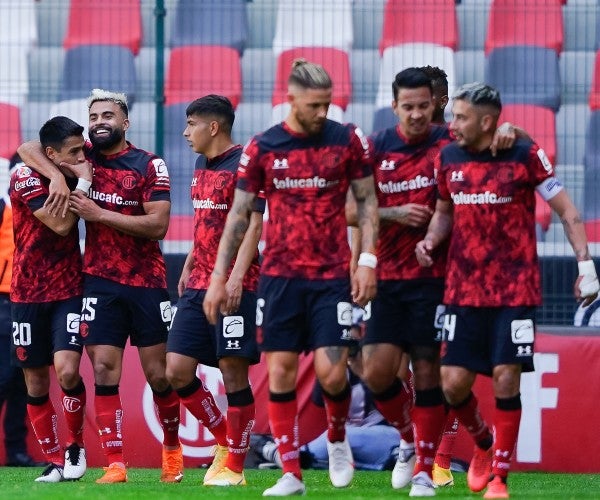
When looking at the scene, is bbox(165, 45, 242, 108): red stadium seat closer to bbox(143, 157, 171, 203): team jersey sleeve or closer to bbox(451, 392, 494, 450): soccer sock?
bbox(143, 157, 171, 203): team jersey sleeve

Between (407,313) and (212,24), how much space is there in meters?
5.61

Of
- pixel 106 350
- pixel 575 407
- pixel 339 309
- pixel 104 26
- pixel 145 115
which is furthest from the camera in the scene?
pixel 104 26

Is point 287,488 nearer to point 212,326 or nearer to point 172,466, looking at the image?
point 212,326

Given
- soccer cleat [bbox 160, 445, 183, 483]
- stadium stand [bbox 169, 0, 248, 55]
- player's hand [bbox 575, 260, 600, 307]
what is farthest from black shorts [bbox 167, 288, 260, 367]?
stadium stand [bbox 169, 0, 248, 55]

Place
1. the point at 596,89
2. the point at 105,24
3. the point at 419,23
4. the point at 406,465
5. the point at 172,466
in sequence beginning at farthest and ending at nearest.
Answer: the point at 105,24 < the point at 419,23 < the point at 596,89 < the point at 172,466 < the point at 406,465

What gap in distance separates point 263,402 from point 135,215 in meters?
2.48

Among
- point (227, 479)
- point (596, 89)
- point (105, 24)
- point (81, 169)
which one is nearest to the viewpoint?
point (227, 479)

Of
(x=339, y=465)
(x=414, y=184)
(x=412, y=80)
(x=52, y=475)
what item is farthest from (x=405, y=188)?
(x=52, y=475)

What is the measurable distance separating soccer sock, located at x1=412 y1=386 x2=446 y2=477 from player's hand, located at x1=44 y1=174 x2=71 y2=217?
2336mm

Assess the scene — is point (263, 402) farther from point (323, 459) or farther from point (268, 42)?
point (268, 42)

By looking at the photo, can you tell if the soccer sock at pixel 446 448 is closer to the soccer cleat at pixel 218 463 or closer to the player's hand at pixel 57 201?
the soccer cleat at pixel 218 463

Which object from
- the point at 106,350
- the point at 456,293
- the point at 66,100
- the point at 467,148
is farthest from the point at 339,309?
the point at 66,100

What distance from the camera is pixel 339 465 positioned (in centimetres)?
766

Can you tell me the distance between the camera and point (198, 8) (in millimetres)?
12508
